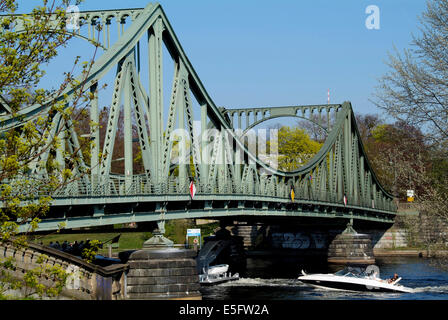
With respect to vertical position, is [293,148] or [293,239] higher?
[293,148]

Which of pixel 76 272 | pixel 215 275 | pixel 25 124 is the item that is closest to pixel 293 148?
pixel 215 275

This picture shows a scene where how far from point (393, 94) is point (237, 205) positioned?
3172 centimetres

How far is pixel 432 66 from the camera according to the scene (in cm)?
2333

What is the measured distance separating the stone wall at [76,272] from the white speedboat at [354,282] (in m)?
16.8

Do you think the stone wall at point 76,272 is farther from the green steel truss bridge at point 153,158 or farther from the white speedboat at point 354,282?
the white speedboat at point 354,282

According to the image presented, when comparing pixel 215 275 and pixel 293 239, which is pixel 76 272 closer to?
pixel 215 275

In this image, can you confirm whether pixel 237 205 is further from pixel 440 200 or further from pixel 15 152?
pixel 15 152

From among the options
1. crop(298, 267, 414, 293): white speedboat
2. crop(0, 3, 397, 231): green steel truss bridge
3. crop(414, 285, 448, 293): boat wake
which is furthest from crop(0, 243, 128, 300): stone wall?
crop(414, 285, 448, 293): boat wake

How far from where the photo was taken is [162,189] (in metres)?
39.9

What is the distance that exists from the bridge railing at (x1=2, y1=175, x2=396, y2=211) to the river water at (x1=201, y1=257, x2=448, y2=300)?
6.23 metres

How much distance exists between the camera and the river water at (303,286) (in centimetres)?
4494

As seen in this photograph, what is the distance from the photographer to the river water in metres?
44.9

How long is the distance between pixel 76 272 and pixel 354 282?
22795 millimetres
